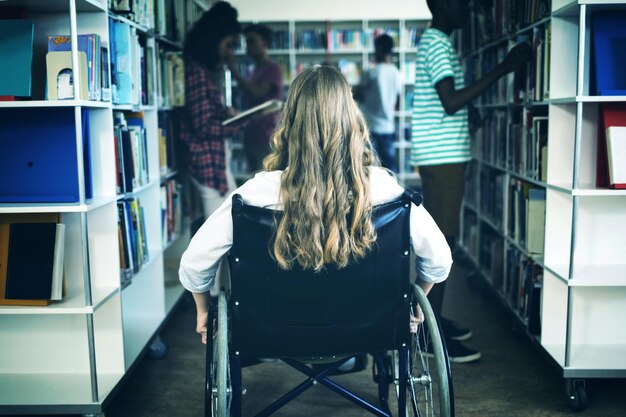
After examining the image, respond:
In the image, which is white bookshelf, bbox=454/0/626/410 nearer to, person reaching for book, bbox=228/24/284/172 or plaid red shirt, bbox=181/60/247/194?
plaid red shirt, bbox=181/60/247/194

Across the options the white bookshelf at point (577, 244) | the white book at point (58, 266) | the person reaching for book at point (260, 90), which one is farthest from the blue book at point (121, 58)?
the person reaching for book at point (260, 90)

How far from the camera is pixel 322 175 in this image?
1.59 meters

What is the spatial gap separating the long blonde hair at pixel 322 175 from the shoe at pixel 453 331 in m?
1.55

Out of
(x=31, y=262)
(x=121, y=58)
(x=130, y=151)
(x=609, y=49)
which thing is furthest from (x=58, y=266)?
(x=609, y=49)

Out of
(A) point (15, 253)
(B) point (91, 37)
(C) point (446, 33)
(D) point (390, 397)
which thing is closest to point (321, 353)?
(D) point (390, 397)

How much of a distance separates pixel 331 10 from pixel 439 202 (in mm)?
5279

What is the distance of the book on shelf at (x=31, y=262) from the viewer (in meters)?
2.15

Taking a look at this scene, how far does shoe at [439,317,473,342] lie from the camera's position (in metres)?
2.99

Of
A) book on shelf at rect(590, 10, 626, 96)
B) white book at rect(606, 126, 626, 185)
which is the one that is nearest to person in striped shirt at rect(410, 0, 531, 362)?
book on shelf at rect(590, 10, 626, 96)

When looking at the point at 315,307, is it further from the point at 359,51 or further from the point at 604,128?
the point at 359,51

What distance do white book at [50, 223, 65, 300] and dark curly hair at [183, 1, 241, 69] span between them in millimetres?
1560

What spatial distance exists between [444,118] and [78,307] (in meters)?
1.63

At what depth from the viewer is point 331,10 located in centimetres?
766

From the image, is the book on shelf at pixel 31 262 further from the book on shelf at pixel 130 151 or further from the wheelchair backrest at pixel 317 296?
the wheelchair backrest at pixel 317 296
